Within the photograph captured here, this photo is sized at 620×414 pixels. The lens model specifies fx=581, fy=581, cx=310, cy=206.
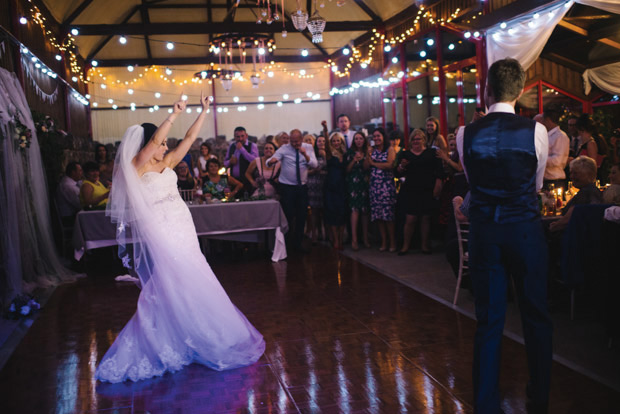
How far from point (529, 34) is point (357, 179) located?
294 cm

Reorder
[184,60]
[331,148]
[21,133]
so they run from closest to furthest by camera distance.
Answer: [21,133] → [331,148] → [184,60]

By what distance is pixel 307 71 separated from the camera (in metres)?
18.9

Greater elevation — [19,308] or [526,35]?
[526,35]

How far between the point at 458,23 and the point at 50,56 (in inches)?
304

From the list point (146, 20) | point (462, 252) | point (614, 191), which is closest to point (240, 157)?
point (462, 252)

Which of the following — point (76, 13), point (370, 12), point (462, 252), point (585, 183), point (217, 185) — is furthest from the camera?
point (370, 12)

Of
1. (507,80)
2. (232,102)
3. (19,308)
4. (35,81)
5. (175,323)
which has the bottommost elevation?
(19,308)

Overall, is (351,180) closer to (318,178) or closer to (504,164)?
(318,178)

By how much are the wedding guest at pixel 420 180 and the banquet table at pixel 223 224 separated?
1564mm

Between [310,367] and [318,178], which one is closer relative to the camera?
[310,367]

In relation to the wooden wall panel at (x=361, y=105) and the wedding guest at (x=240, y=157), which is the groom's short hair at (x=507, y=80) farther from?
the wooden wall panel at (x=361, y=105)

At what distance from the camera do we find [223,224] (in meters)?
7.04

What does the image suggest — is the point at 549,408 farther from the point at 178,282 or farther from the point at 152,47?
the point at 152,47

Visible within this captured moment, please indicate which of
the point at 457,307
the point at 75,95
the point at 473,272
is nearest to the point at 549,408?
the point at 473,272
